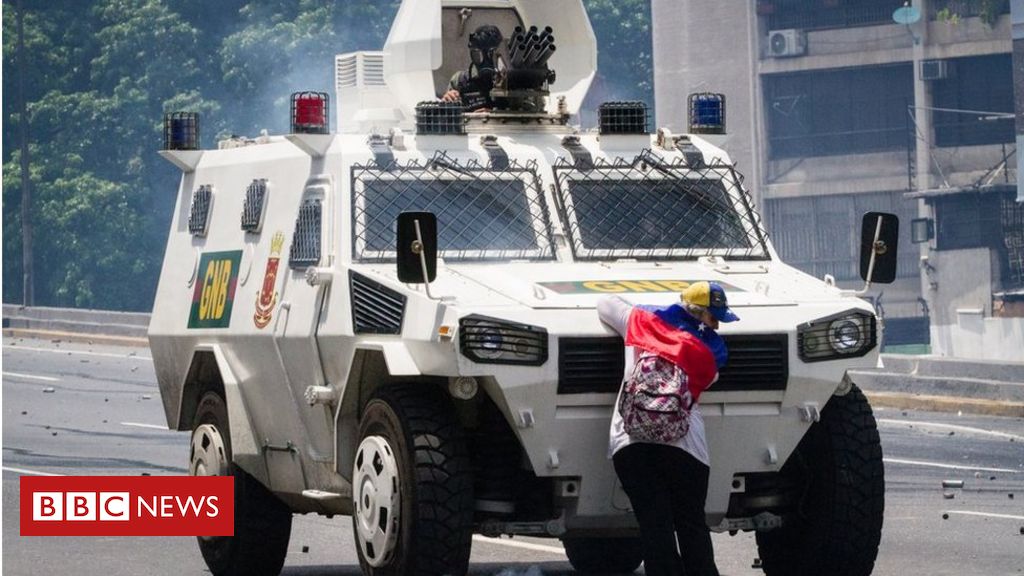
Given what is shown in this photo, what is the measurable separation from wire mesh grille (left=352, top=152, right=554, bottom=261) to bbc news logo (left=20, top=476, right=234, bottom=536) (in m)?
2.12

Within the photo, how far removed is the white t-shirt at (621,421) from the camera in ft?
35.0

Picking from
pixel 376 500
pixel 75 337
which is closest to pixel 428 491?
pixel 376 500

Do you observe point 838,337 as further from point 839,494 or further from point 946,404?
point 946,404

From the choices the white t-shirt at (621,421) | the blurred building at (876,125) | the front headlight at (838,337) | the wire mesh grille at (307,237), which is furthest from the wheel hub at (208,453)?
the blurred building at (876,125)

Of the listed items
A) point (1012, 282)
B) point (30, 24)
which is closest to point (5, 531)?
point (1012, 282)

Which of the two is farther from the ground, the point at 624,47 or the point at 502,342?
the point at 624,47

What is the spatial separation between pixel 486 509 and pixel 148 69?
182 feet

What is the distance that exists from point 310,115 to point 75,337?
1270 inches

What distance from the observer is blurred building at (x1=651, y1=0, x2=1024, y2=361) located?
193 ft

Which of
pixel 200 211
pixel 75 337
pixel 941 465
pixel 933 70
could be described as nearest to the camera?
pixel 200 211

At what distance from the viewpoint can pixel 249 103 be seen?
65.0 metres

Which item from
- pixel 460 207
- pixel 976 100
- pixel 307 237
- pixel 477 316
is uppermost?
pixel 976 100

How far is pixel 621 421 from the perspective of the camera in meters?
10.7

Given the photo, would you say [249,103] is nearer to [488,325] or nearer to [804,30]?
[804,30]
